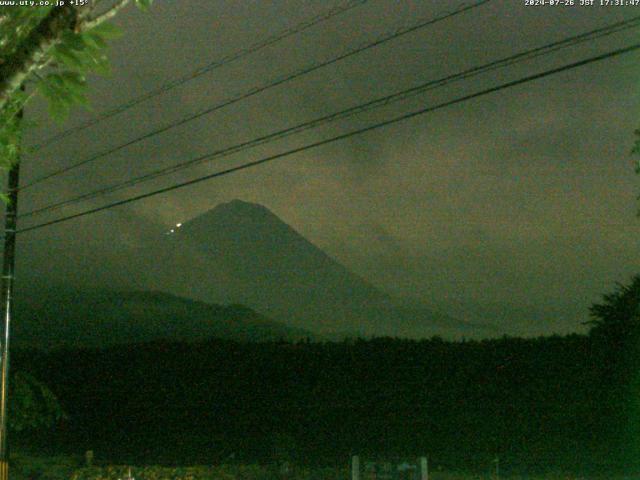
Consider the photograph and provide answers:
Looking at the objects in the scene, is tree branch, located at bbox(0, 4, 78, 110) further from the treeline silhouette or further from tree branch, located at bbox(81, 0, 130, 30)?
the treeline silhouette

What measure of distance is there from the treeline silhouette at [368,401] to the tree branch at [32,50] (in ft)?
55.0

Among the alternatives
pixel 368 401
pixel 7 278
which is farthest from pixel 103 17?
pixel 368 401

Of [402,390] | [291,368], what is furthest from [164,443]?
[402,390]

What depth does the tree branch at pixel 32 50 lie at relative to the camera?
412cm

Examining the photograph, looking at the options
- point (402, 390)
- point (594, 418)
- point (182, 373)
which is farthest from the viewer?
point (182, 373)

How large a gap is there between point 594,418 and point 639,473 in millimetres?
2996

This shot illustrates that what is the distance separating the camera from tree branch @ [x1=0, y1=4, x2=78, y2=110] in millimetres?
4117

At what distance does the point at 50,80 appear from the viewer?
4535 mm

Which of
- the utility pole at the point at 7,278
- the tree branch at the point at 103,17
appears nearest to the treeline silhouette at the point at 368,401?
the utility pole at the point at 7,278

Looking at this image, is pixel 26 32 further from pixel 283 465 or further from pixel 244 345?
pixel 244 345

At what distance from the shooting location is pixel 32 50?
413 cm

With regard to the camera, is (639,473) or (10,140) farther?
(639,473)

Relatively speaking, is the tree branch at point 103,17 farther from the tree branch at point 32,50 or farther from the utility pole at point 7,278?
the utility pole at point 7,278

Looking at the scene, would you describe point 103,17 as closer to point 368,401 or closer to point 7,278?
point 7,278
